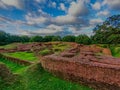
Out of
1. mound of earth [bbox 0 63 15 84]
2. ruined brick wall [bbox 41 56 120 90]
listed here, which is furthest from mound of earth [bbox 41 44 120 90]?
mound of earth [bbox 0 63 15 84]

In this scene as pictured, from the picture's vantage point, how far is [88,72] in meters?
7.16

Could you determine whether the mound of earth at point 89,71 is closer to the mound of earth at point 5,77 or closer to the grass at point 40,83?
the grass at point 40,83

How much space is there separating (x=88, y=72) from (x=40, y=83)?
272 centimetres

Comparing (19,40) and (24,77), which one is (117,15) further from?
(19,40)

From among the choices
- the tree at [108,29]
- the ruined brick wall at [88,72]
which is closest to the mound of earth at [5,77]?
the ruined brick wall at [88,72]

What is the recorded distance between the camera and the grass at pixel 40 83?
290 inches

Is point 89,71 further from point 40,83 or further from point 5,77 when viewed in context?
point 5,77

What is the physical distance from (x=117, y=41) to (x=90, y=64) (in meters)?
15.3

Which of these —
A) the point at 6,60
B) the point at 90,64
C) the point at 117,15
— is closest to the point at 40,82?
the point at 90,64

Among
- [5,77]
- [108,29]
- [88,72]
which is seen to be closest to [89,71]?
[88,72]

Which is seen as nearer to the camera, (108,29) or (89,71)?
(89,71)

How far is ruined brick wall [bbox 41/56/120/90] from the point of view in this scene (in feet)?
21.0

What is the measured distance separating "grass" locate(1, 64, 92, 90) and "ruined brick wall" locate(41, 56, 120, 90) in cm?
34

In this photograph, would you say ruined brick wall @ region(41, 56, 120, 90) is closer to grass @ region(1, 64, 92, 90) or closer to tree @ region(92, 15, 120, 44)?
grass @ region(1, 64, 92, 90)
